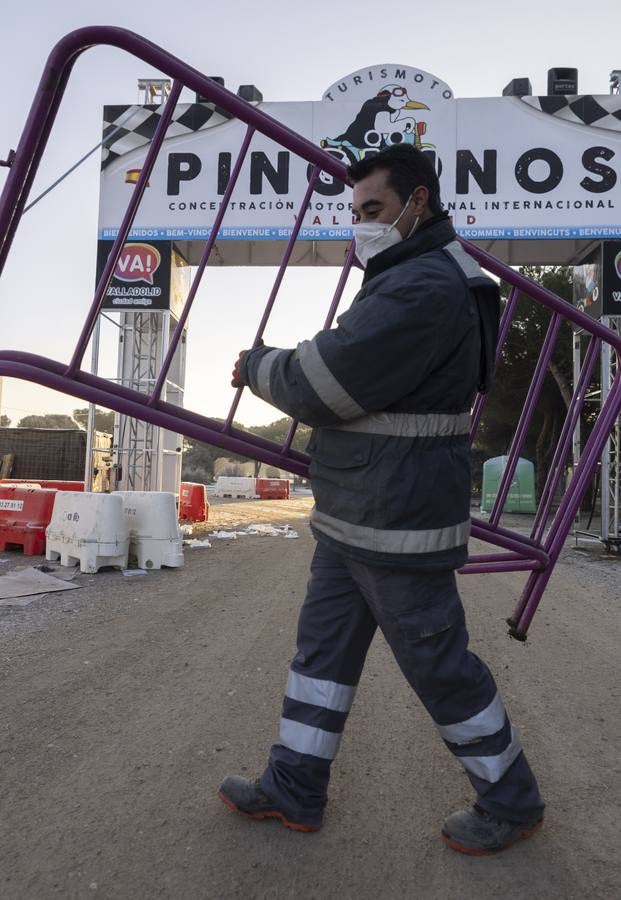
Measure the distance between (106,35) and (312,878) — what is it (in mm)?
2435

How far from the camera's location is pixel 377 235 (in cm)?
194

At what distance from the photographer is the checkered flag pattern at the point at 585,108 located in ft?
34.6

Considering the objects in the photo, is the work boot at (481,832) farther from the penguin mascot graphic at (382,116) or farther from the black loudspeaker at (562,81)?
the black loudspeaker at (562,81)

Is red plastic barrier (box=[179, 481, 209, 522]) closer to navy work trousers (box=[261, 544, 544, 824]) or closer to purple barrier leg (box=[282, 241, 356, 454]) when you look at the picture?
purple barrier leg (box=[282, 241, 356, 454])

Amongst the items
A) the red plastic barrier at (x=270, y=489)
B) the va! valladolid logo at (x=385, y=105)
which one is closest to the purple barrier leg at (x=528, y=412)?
the va! valladolid logo at (x=385, y=105)

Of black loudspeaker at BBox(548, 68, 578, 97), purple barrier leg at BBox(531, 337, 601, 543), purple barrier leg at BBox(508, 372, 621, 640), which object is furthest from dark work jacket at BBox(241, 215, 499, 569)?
black loudspeaker at BBox(548, 68, 578, 97)

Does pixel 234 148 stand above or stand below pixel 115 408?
above

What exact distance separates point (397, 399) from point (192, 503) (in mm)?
11509

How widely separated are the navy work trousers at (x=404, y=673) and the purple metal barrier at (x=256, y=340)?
0.52 meters

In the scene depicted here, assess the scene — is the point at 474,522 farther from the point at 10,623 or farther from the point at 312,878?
the point at 10,623

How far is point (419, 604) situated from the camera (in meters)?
1.77

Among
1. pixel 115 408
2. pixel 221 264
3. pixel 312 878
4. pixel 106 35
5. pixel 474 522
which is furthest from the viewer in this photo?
pixel 221 264

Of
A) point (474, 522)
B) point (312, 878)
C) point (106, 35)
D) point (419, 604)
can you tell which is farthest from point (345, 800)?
point (106, 35)

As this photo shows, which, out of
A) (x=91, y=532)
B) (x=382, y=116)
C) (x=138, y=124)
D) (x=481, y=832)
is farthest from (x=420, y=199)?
(x=138, y=124)
